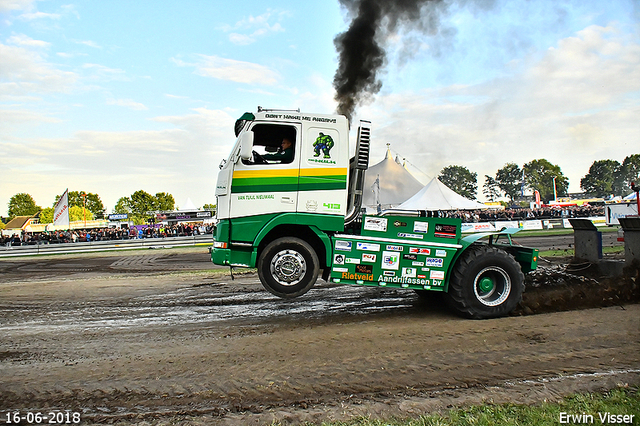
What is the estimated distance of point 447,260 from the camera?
6.32m

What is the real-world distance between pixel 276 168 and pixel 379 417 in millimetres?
3878

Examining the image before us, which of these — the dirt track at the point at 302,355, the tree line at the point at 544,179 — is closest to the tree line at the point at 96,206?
the tree line at the point at 544,179

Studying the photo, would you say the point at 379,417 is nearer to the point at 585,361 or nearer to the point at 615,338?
the point at 585,361

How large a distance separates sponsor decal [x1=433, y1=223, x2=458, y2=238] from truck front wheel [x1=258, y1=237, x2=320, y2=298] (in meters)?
1.93

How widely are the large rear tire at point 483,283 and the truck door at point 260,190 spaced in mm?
2804

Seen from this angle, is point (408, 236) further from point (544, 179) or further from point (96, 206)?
point (96, 206)

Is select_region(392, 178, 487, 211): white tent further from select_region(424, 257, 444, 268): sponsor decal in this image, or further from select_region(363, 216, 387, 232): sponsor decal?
select_region(363, 216, 387, 232): sponsor decal

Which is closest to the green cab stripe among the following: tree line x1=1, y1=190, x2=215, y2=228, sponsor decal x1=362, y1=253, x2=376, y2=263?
sponsor decal x1=362, y1=253, x2=376, y2=263

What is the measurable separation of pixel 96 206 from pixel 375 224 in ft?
440

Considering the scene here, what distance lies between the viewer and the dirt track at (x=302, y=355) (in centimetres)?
375

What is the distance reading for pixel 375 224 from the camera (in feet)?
20.5

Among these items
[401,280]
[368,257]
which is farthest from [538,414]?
[368,257]

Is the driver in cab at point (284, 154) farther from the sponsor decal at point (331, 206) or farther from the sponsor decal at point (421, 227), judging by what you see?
the sponsor decal at point (421, 227)

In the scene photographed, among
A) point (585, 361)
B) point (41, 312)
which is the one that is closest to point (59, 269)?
point (41, 312)
